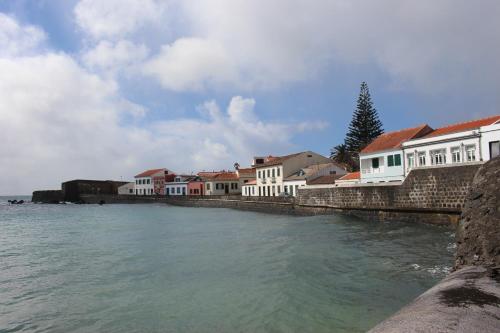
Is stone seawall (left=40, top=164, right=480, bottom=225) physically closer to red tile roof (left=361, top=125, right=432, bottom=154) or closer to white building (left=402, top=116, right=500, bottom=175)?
white building (left=402, top=116, right=500, bottom=175)

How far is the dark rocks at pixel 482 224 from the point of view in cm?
A: 485

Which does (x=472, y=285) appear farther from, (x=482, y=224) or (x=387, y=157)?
(x=387, y=157)

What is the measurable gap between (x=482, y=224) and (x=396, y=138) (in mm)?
29156

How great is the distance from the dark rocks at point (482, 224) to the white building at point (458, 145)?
55.4 ft

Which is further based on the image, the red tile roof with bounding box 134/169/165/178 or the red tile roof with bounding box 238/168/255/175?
the red tile roof with bounding box 134/169/165/178

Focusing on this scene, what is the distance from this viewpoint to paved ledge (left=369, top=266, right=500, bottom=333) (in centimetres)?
268

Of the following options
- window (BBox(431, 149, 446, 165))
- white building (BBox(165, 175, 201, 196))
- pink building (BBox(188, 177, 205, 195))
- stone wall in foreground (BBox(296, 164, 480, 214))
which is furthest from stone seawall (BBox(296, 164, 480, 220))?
white building (BBox(165, 175, 201, 196))

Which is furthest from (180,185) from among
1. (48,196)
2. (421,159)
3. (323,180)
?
(421,159)

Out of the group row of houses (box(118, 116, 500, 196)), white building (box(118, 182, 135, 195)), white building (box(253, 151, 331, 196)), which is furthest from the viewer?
white building (box(118, 182, 135, 195))

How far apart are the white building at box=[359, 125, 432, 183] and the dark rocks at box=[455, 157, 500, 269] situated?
24.4 metres

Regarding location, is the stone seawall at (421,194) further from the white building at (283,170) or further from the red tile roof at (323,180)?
the white building at (283,170)

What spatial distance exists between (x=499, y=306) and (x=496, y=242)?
1.91 metres

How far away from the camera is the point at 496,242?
4785mm

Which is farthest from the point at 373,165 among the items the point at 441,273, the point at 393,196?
the point at 441,273
